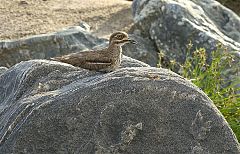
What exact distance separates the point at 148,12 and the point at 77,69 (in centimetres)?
574

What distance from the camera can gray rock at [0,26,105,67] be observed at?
38.8ft

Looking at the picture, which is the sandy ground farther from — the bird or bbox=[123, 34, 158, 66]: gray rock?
the bird

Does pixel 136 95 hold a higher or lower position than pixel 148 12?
higher

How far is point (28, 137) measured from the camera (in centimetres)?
581

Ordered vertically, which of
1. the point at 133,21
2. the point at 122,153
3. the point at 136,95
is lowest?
the point at 133,21

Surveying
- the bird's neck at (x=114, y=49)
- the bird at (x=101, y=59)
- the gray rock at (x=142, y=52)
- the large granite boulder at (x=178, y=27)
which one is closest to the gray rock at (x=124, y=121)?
the bird at (x=101, y=59)

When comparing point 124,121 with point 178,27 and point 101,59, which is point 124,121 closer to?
point 101,59

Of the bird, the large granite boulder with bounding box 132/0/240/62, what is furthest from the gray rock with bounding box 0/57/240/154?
the large granite boulder with bounding box 132/0/240/62

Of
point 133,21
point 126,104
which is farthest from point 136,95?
point 133,21

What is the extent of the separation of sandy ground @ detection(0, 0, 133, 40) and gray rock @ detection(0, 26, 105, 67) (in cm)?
85

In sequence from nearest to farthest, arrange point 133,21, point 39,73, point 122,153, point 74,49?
point 122,153 → point 39,73 → point 74,49 → point 133,21

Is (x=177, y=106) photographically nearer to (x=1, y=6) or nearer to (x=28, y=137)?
(x=28, y=137)

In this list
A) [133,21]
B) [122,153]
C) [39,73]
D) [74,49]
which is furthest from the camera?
[133,21]

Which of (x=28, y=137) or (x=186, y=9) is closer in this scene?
(x=28, y=137)
